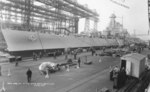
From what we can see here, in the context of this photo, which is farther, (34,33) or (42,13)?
(42,13)

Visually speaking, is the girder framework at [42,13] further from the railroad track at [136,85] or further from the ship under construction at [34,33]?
the railroad track at [136,85]

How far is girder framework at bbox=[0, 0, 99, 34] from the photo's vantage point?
4381 cm

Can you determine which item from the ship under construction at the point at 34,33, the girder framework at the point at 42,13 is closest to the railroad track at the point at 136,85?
the ship under construction at the point at 34,33

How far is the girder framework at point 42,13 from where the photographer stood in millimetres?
43812

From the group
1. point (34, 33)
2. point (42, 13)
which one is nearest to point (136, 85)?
point (34, 33)

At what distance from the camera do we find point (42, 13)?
57.3 meters

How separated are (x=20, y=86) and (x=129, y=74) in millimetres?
9434

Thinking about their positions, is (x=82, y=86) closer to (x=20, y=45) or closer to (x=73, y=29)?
(x=20, y=45)

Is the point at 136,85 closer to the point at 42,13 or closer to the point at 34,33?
the point at 34,33

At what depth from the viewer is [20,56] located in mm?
27844

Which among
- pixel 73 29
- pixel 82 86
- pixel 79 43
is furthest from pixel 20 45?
pixel 73 29

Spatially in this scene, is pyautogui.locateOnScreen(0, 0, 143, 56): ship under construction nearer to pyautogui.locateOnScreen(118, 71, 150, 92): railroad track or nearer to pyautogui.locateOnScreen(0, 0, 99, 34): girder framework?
pyautogui.locateOnScreen(0, 0, 99, 34): girder framework

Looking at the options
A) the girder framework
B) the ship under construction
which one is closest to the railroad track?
the ship under construction

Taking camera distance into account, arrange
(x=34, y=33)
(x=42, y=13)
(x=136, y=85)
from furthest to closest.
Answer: (x=42, y=13) < (x=34, y=33) < (x=136, y=85)
